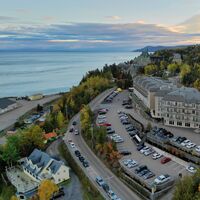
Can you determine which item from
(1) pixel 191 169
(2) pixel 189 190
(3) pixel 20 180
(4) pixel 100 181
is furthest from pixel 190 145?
(3) pixel 20 180

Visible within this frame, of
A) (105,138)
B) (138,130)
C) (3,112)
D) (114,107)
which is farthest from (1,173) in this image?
(3,112)

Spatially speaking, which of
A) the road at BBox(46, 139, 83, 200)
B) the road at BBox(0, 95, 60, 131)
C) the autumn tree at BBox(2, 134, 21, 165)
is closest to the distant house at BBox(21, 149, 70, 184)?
the road at BBox(46, 139, 83, 200)

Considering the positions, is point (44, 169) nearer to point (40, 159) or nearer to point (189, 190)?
point (40, 159)

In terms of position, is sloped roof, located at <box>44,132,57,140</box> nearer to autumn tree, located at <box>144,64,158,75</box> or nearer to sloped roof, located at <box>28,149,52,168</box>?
sloped roof, located at <box>28,149,52,168</box>

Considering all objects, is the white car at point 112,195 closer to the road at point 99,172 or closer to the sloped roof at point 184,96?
the road at point 99,172

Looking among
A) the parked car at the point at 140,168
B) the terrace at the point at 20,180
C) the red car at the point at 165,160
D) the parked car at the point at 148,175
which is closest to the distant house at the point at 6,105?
the terrace at the point at 20,180
